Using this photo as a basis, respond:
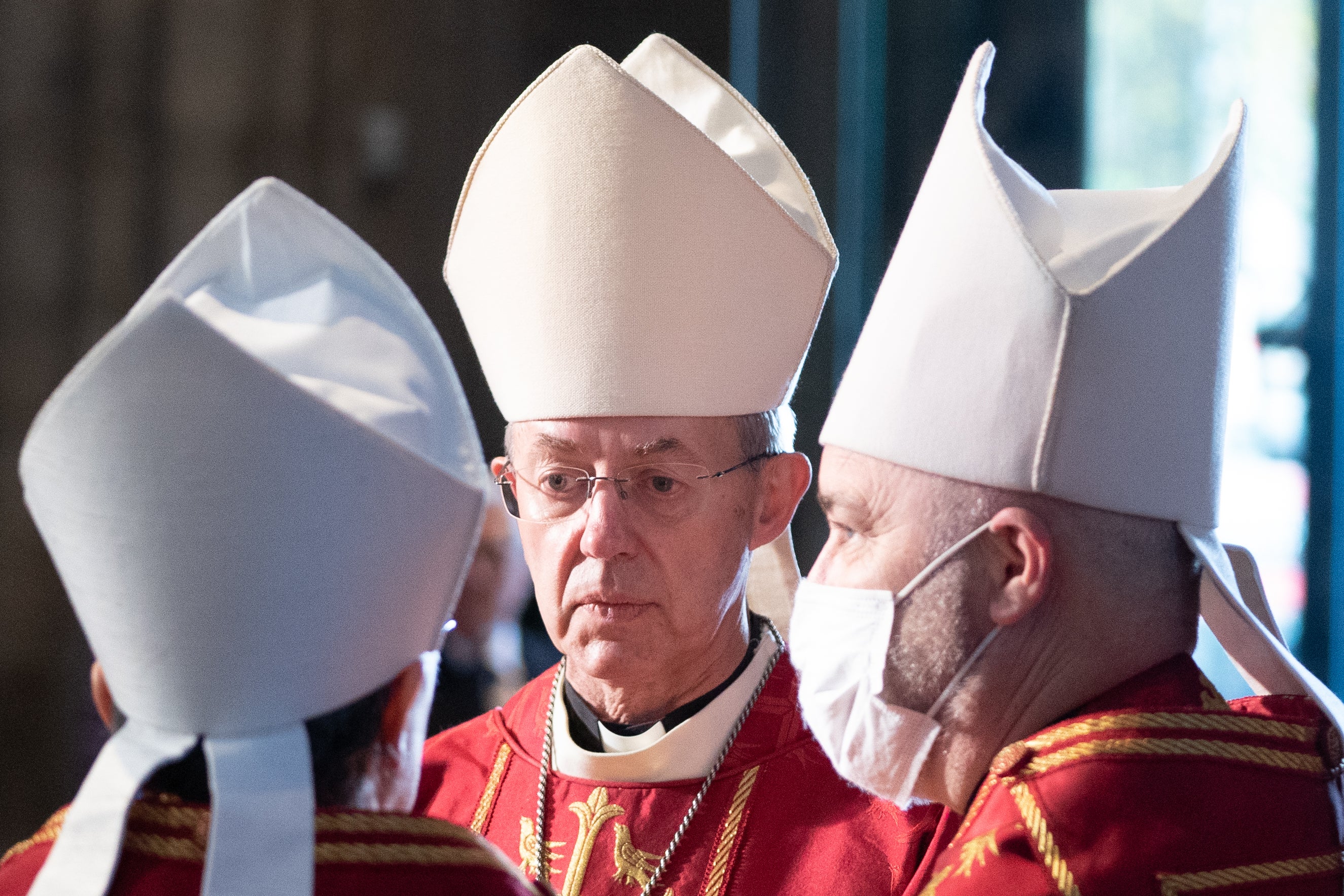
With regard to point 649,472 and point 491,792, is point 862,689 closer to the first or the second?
point 649,472

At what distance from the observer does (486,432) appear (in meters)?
5.57

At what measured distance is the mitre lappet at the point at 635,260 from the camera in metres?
2.47

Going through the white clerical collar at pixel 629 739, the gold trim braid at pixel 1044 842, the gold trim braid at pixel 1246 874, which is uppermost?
the gold trim braid at pixel 1044 842

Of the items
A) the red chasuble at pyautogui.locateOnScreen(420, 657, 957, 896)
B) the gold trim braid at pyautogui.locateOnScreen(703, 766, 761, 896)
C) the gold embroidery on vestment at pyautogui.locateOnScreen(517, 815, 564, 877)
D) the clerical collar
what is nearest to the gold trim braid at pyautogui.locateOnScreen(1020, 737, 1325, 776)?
the red chasuble at pyautogui.locateOnScreen(420, 657, 957, 896)

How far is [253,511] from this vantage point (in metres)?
1.39

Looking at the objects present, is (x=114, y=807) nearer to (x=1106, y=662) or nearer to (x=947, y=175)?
(x=1106, y=662)

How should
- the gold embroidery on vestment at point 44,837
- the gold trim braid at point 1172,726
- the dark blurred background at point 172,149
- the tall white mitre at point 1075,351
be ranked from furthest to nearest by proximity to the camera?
the dark blurred background at point 172,149 → the tall white mitre at point 1075,351 → the gold trim braid at point 1172,726 → the gold embroidery on vestment at point 44,837

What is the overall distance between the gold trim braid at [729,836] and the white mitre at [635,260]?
68 centimetres

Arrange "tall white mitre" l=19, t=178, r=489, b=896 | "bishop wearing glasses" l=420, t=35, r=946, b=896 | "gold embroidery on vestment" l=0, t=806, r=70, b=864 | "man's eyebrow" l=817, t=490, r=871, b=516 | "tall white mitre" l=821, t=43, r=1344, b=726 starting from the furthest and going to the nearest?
"bishop wearing glasses" l=420, t=35, r=946, b=896, "man's eyebrow" l=817, t=490, r=871, b=516, "tall white mitre" l=821, t=43, r=1344, b=726, "gold embroidery on vestment" l=0, t=806, r=70, b=864, "tall white mitre" l=19, t=178, r=489, b=896

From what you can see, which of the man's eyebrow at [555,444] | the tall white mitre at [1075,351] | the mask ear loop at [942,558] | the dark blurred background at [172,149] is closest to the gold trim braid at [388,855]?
the mask ear loop at [942,558]

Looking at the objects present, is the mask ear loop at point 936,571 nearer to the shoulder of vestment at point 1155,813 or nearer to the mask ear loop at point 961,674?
the mask ear loop at point 961,674

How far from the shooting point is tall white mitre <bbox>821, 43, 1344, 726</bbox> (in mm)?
1735

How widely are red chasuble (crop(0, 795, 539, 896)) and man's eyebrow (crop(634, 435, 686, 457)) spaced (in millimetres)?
1093

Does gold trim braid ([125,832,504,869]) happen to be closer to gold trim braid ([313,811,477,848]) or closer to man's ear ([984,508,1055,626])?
gold trim braid ([313,811,477,848])
